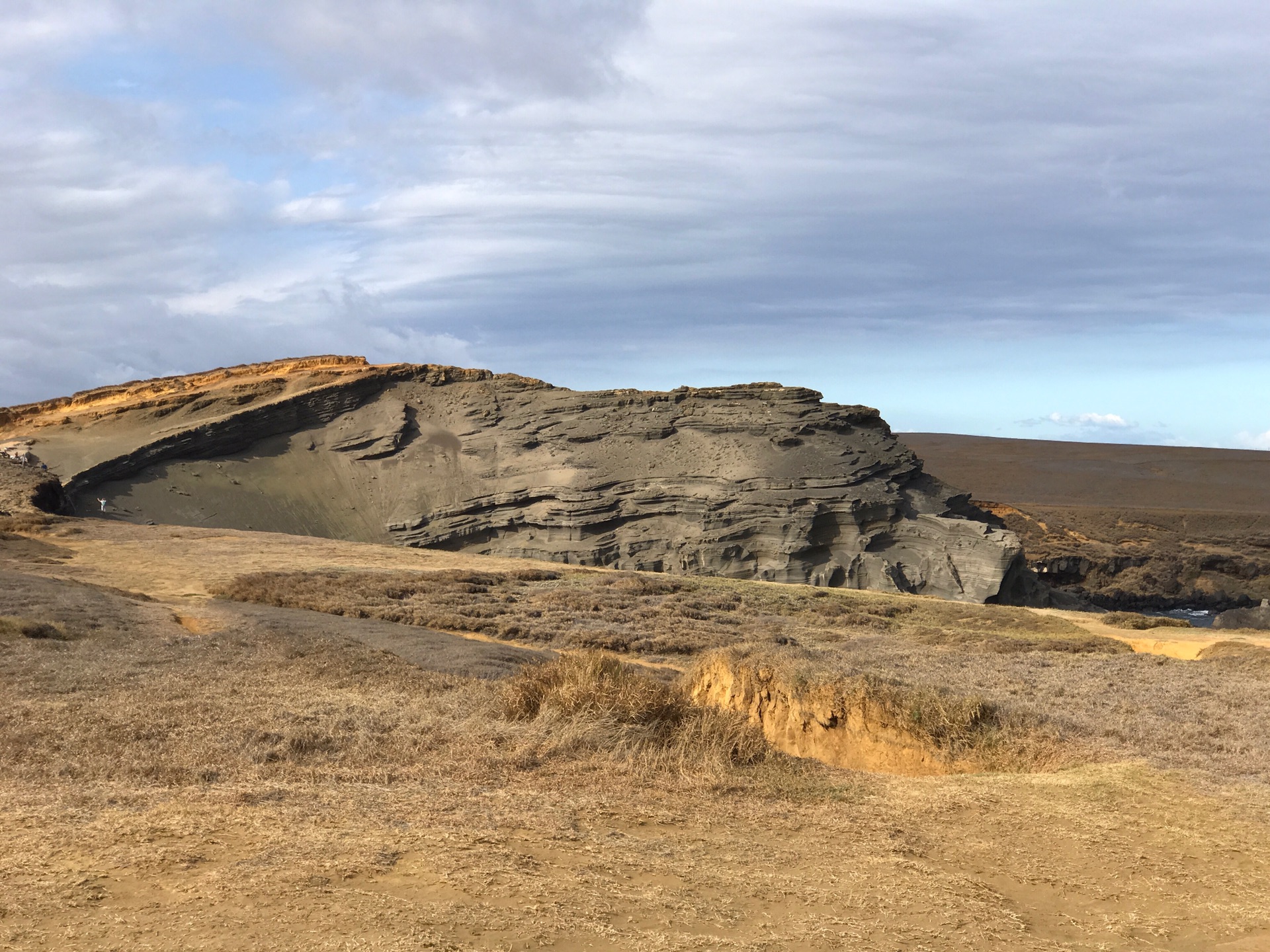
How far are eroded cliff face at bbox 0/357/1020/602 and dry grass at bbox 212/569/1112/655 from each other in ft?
25.2

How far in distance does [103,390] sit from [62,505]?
1671 cm

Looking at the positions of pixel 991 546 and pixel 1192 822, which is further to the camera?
pixel 991 546

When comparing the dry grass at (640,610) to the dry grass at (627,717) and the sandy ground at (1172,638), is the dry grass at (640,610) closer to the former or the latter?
the sandy ground at (1172,638)

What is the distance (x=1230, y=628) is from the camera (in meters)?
29.6

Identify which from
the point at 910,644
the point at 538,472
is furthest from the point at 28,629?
the point at 538,472

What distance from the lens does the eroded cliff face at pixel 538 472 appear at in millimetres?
38312

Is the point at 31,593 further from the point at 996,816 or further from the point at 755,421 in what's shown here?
the point at 755,421

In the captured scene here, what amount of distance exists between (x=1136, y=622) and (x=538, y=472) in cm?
2438

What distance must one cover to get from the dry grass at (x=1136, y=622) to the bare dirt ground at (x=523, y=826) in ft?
44.8

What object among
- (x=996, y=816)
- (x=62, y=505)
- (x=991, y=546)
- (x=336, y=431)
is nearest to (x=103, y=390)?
(x=336, y=431)

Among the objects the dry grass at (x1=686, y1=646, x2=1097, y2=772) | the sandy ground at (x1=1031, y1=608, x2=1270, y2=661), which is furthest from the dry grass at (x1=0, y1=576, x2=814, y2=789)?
the sandy ground at (x1=1031, y1=608, x2=1270, y2=661)

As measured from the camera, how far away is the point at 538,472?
43250 mm

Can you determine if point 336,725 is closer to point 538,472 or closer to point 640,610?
point 640,610

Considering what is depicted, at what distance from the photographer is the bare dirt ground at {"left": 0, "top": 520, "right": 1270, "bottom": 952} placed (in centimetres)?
495
